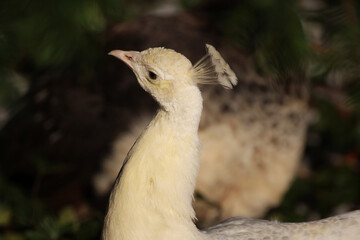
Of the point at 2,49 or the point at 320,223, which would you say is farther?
the point at 2,49

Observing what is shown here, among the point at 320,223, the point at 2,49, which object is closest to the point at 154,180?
the point at 320,223

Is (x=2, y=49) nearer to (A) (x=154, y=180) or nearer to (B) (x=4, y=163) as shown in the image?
(B) (x=4, y=163)

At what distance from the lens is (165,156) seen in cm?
171

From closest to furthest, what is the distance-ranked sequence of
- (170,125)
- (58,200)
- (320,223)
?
(170,125), (320,223), (58,200)

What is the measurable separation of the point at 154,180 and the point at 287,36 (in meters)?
1.47

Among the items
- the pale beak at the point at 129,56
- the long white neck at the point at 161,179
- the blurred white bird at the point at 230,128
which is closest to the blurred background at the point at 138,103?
the blurred white bird at the point at 230,128

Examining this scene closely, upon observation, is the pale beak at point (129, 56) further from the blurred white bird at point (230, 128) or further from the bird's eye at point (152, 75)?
the blurred white bird at point (230, 128)

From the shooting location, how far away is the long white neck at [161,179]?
5.59ft

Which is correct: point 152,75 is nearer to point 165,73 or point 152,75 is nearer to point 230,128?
point 165,73

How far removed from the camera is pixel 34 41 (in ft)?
9.36

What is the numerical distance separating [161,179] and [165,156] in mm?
65

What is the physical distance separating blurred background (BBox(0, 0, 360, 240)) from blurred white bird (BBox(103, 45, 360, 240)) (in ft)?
3.45

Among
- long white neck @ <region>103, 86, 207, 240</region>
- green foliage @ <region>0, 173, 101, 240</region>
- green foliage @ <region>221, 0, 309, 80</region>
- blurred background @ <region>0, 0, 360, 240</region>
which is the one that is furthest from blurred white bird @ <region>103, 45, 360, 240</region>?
green foliage @ <region>221, 0, 309, 80</region>

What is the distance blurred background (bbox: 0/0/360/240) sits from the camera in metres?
2.92
